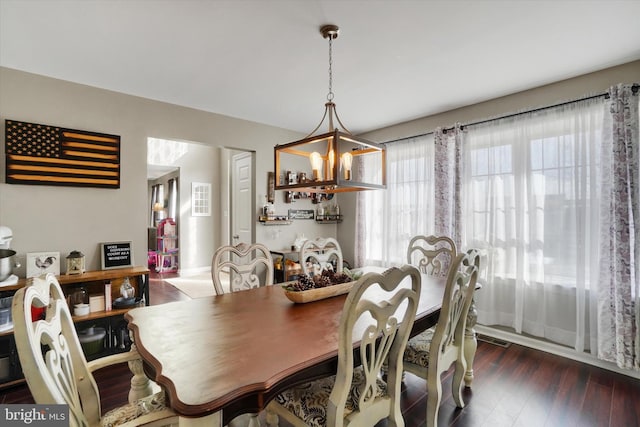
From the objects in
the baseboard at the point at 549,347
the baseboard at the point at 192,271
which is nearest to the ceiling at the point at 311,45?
the baseboard at the point at 549,347

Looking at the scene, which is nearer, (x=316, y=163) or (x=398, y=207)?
(x=316, y=163)

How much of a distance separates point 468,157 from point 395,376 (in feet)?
9.50

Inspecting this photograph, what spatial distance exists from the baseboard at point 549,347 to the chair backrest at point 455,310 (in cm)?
163

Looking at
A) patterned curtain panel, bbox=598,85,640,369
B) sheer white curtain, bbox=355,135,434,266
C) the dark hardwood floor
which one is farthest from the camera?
sheer white curtain, bbox=355,135,434,266

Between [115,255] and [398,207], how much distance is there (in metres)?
3.42

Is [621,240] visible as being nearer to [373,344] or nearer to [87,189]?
[373,344]

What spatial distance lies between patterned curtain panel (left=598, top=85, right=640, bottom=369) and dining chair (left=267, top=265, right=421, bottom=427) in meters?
2.36

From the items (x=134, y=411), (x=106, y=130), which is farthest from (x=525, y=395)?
(x=106, y=130)

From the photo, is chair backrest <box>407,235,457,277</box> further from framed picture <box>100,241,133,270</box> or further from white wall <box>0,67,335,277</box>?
framed picture <box>100,241,133,270</box>

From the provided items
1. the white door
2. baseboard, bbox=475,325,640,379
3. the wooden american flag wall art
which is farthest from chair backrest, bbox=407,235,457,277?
the wooden american flag wall art

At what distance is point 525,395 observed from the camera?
7.42 feet

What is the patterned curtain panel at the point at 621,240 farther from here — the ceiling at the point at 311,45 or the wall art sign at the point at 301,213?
the wall art sign at the point at 301,213

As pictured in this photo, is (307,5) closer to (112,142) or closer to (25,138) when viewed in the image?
(112,142)

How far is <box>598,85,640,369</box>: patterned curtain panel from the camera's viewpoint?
2455 millimetres
